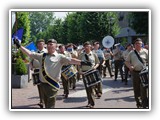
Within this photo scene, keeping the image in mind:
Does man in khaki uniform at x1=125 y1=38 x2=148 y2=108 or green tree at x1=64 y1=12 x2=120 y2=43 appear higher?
green tree at x1=64 y1=12 x2=120 y2=43

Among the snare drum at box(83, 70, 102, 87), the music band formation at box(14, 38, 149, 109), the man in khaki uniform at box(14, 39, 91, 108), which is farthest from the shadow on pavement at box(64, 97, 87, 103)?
the man in khaki uniform at box(14, 39, 91, 108)

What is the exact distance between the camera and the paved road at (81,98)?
24.1ft

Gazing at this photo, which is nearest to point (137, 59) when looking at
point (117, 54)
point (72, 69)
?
point (72, 69)

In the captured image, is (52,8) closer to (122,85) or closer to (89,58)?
(89,58)

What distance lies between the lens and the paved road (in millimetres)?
7359

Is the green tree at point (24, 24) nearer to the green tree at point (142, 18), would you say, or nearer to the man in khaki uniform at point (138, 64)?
the green tree at point (142, 18)

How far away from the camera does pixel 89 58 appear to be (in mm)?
7500

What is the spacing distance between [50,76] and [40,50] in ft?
5.94

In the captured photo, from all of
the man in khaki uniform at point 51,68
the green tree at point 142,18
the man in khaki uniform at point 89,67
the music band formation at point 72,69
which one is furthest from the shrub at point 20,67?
the man in khaki uniform at point 51,68

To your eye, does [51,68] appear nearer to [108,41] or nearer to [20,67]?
[108,41]

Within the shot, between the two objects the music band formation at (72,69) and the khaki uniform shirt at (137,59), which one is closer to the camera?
the music band formation at (72,69)

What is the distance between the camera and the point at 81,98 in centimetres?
859

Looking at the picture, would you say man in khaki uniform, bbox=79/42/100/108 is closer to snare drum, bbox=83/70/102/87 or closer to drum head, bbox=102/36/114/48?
snare drum, bbox=83/70/102/87
